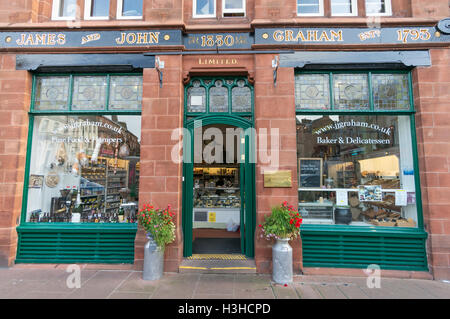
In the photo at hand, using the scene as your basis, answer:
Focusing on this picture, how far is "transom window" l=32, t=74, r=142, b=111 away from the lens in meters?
5.64

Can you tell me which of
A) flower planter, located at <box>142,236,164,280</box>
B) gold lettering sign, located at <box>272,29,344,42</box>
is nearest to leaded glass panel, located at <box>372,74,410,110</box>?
gold lettering sign, located at <box>272,29,344,42</box>

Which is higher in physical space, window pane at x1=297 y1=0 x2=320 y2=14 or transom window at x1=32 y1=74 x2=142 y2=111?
window pane at x1=297 y1=0 x2=320 y2=14

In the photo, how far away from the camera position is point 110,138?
5754 millimetres

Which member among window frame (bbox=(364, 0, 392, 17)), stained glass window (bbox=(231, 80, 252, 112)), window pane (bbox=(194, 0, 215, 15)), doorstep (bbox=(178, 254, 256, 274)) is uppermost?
window pane (bbox=(194, 0, 215, 15))

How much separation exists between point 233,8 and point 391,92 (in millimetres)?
4473

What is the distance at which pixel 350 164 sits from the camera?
555cm

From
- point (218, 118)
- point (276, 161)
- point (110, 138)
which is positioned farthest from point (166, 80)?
point (276, 161)

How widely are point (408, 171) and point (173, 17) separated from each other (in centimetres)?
672

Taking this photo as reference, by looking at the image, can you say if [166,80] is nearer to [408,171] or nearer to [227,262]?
[227,262]

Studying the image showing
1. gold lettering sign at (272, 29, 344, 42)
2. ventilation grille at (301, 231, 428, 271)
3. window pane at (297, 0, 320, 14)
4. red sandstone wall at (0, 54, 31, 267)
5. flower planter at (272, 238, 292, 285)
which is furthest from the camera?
window pane at (297, 0, 320, 14)

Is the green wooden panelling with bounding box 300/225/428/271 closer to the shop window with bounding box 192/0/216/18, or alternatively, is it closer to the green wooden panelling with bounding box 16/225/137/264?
the green wooden panelling with bounding box 16/225/137/264

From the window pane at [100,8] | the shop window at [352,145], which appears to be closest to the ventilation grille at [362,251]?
the shop window at [352,145]

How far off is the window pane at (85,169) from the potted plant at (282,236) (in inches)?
132

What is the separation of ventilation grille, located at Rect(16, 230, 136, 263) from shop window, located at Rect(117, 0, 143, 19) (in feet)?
18.2
